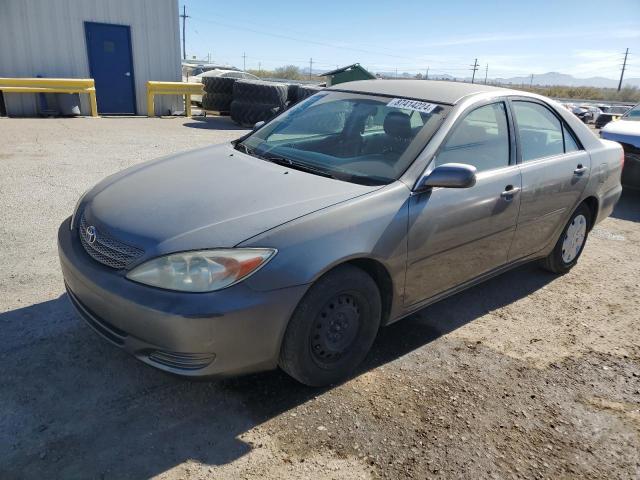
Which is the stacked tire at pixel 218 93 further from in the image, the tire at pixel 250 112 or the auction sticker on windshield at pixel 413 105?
the auction sticker on windshield at pixel 413 105

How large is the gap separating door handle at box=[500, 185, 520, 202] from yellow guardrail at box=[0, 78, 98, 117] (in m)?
12.1

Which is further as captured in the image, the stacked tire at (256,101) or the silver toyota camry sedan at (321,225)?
the stacked tire at (256,101)

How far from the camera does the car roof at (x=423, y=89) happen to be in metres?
3.57

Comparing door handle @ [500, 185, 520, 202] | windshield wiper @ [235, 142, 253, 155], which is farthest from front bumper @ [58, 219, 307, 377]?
door handle @ [500, 185, 520, 202]

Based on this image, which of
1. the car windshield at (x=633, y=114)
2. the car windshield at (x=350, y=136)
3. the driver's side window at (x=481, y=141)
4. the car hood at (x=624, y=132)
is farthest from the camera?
the car windshield at (x=633, y=114)

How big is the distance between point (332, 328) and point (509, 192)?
5.61 ft

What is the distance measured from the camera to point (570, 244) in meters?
4.69

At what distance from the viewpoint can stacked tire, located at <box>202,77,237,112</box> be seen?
1473 centimetres

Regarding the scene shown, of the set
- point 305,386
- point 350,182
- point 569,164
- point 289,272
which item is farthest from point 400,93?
point 305,386

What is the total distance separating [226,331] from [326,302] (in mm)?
577

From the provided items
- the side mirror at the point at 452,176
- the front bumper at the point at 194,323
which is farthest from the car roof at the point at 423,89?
the front bumper at the point at 194,323

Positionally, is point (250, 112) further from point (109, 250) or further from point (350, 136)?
point (109, 250)

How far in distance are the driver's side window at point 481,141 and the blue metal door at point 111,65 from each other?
41.5 ft

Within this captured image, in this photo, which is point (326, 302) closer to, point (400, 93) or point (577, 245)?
point (400, 93)
